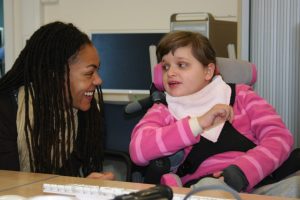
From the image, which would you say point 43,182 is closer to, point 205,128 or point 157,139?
point 157,139

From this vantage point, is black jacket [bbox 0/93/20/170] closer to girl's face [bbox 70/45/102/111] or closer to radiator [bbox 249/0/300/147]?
girl's face [bbox 70/45/102/111]

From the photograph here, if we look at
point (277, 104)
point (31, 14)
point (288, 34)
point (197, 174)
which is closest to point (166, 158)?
point (197, 174)

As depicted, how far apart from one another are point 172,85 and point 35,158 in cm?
51

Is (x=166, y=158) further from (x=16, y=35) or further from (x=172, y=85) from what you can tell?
(x=16, y=35)

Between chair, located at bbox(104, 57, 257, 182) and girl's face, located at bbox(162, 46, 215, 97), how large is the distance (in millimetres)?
46

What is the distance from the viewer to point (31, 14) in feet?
11.2

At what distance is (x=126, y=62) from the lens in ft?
9.27

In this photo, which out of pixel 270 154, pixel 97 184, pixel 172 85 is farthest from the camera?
pixel 172 85

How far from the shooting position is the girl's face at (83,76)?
1.45 meters

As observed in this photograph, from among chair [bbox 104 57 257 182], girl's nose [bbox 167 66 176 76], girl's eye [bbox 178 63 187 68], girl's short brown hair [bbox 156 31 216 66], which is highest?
girl's short brown hair [bbox 156 31 216 66]

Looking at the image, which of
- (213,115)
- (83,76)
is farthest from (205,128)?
(83,76)

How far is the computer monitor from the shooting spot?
2773 mm

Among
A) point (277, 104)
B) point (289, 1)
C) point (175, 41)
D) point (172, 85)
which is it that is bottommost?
point (277, 104)

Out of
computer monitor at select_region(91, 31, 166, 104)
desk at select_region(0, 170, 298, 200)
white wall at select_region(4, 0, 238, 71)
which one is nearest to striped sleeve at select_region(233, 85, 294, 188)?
desk at select_region(0, 170, 298, 200)
